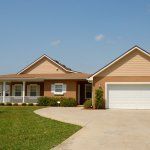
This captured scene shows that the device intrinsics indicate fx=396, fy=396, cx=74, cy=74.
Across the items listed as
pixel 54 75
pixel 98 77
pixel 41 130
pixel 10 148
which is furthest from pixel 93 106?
pixel 10 148

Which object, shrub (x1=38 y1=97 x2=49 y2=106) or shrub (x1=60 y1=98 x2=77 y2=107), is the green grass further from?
shrub (x1=38 y1=97 x2=49 y2=106)

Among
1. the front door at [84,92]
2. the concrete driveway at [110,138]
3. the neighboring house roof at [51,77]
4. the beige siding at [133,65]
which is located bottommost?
the concrete driveway at [110,138]

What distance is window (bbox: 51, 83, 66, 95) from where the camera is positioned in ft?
133

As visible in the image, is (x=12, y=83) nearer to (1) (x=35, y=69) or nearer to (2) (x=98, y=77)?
(1) (x=35, y=69)

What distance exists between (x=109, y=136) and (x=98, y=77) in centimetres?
1915

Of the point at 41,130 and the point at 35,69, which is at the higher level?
the point at 35,69

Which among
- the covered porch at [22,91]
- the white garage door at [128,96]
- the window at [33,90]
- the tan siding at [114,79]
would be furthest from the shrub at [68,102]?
the white garage door at [128,96]

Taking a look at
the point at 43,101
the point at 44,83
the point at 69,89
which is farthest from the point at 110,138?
the point at 44,83

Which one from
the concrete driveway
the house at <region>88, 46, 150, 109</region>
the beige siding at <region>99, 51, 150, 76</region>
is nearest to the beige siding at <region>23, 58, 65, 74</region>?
the house at <region>88, 46, 150, 109</region>

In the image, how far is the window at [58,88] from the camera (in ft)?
133

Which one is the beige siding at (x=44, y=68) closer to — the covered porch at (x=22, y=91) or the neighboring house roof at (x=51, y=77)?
the neighboring house roof at (x=51, y=77)

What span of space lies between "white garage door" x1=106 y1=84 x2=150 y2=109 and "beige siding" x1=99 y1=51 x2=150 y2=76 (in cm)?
103

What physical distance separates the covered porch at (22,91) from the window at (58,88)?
222cm

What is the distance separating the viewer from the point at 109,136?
15.3 metres
